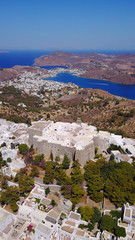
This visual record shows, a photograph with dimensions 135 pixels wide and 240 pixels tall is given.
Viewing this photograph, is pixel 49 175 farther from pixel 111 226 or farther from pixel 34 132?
pixel 111 226

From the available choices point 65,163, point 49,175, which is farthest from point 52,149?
point 49,175

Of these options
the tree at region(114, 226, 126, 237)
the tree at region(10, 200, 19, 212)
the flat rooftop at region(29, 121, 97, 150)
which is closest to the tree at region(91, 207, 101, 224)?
the tree at region(114, 226, 126, 237)

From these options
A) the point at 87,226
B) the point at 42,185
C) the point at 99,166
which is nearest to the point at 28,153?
the point at 42,185

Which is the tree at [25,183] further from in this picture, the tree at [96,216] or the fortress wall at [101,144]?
the fortress wall at [101,144]

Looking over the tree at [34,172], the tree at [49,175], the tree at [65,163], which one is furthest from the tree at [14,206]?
the tree at [65,163]

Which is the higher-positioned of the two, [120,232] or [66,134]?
[66,134]

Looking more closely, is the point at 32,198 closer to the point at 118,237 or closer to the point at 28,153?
the point at 28,153
